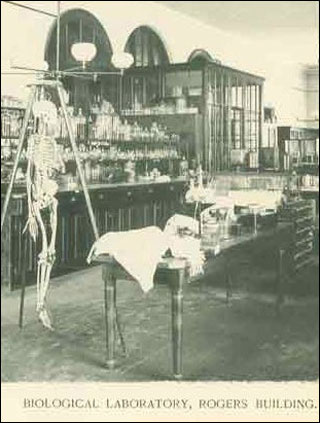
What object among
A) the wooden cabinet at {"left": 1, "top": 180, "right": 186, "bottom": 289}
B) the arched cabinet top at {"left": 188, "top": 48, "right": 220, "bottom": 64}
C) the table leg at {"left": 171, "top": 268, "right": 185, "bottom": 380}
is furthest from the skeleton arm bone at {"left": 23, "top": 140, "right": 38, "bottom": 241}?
the arched cabinet top at {"left": 188, "top": 48, "right": 220, "bottom": 64}

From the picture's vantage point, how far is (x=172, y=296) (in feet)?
8.45

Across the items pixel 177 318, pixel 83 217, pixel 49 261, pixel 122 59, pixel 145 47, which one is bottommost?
pixel 177 318

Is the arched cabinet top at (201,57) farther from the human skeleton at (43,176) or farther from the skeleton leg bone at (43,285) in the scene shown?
the skeleton leg bone at (43,285)

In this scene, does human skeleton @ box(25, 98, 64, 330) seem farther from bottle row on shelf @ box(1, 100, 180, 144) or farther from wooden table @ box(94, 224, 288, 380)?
bottle row on shelf @ box(1, 100, 180, 144)

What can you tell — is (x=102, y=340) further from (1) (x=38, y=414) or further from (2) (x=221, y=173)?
(2) (x=221, y=173)

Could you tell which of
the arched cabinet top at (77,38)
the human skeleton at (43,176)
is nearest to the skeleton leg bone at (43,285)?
the human skeleton at (43,176)

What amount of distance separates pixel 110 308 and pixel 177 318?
295 millimetres

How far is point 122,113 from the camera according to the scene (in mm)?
6051

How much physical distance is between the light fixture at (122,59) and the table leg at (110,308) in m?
2.89

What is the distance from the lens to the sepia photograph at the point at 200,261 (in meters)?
2.57

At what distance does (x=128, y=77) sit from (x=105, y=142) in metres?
0.79

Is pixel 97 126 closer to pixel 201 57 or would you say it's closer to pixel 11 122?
pixel 11 122

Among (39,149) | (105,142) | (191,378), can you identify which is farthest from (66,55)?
(191,378)

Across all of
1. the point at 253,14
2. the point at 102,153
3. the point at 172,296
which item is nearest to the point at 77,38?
the point at 102,153
